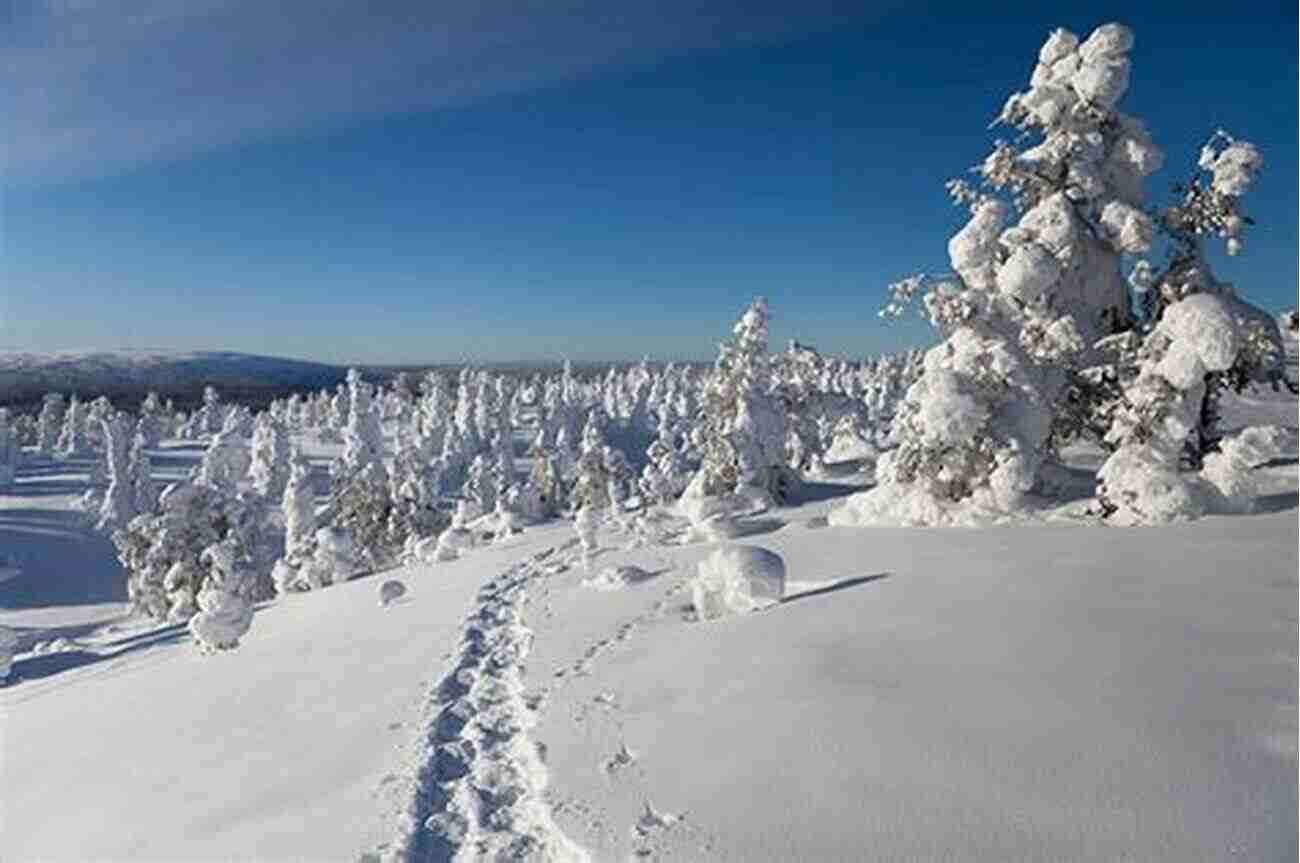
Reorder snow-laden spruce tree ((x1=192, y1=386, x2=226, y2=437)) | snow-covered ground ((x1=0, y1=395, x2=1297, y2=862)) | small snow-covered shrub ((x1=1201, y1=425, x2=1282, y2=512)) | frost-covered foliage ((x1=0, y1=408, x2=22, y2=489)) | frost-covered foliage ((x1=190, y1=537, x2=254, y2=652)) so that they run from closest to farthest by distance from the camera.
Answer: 1. snow-covered ground ((x1=0, y1=395, x2=1297, y2=862))
2. small snow-covered shrub ((x1=1201, y1=425, x2=1282, y2=512))
3. frost-covered foliage ((x1=190, y1=537, x2=254, y2=652))
4. frost-covered foliage ((x1=0, y1=408, x2=22, y2=489))
5. snow-laden spruce tree ((x1=192, y1=386, x2=226, y2=437))

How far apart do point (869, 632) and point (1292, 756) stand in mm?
5706

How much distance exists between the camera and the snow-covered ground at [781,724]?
350 inches

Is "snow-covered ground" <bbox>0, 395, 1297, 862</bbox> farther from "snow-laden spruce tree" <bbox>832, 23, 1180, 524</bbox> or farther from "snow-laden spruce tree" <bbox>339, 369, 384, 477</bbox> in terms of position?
"snow-laden spruce tree" <bbox>339, 369, 384, 477</bbox>

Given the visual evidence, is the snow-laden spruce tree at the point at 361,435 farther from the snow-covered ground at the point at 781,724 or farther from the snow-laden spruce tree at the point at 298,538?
the snow-covered ground at the point at 781,724

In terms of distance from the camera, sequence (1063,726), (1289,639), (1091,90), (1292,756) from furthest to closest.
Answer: (1091,90) → (1289,639) → (1063,726) → (1292,756)

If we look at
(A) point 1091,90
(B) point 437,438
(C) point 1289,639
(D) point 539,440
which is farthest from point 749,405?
(B) point 437,438

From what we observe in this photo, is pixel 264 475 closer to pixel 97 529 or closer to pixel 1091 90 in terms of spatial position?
pixel 97 529

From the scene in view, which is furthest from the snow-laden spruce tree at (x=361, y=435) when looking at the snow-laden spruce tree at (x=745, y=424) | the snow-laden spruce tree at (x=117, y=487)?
the snow-laden spruce tree at (x=745, y=424)

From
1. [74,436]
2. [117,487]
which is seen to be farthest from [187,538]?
[74,436]

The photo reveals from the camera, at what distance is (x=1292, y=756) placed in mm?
9172

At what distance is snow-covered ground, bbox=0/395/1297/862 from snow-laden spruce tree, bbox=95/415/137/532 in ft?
225

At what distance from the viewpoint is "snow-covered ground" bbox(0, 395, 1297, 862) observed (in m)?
8.89

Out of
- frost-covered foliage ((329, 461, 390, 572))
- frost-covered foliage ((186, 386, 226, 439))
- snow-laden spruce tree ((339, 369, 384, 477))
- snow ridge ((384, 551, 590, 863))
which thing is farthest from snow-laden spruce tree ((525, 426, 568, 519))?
frost-covered foliage ((186, 386, 226, 439))

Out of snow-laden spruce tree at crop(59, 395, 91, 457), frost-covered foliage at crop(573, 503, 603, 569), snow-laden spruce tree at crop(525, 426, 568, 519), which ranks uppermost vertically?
frost-covered foliage at crop(573, 503, 603, 569)
